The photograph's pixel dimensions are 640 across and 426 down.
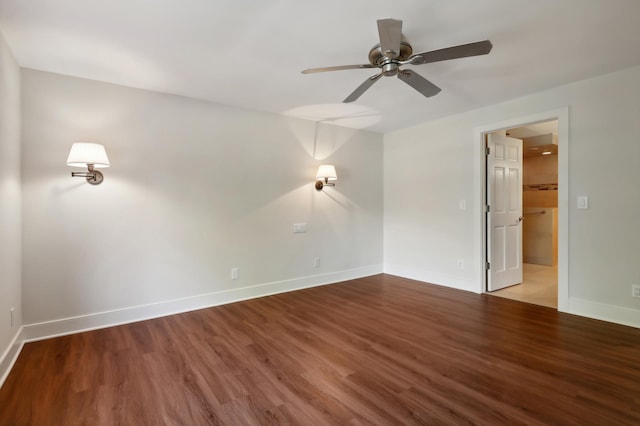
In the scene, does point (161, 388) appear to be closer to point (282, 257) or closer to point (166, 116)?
point (282, 257)

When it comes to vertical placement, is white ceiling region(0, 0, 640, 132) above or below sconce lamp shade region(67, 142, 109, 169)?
above

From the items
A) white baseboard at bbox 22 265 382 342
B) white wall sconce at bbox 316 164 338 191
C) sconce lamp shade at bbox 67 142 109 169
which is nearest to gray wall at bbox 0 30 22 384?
white baseboard at bbox 22 265 382 342

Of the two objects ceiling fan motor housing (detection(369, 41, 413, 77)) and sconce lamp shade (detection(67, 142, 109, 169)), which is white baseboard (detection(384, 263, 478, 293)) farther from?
sconce lamp shade (detection(67, 142, 109, 169))

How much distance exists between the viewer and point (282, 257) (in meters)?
4.09

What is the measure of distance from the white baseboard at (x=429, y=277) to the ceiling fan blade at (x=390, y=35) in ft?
10.5

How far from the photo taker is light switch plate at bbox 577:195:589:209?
304cm

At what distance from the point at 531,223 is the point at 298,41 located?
6073 mm

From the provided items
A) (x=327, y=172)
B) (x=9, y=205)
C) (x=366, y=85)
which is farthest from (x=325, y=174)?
(x=9, y=205)

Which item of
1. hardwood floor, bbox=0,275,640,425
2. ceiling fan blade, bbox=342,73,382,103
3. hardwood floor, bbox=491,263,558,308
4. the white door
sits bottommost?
hardwood floor, bbox=0,275,640,425

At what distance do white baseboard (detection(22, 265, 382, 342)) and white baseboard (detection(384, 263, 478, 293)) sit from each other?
1000 mm

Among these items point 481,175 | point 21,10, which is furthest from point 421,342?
point 21,10

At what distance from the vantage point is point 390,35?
1.83 metres

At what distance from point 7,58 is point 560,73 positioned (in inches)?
183

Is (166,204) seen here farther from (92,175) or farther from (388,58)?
(388,58)
